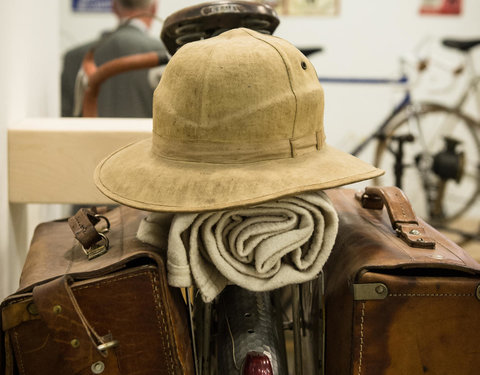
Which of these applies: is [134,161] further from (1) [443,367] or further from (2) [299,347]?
(1) [443,367]

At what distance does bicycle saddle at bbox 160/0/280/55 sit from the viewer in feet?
3.85

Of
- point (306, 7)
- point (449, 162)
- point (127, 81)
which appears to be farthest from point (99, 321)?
point (306, 7)

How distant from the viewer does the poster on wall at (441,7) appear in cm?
328

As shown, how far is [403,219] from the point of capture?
101cm

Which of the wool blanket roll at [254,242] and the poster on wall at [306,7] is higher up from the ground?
the poster on wall at [306,7]

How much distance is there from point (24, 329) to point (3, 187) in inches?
22.5

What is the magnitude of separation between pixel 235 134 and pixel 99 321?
0.34m

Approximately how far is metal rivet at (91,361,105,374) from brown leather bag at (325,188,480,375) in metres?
0.36

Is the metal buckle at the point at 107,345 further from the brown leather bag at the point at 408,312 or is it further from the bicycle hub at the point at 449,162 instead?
the bicycle hub at the point at 449,162

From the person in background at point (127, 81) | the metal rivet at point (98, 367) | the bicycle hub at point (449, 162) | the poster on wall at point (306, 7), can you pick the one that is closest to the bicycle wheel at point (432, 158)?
the bicycle hub at point (449, 162)

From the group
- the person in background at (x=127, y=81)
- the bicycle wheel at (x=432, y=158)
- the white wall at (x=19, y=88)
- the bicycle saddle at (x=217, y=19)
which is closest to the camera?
the bicycle saddle at (x=217, y=19)

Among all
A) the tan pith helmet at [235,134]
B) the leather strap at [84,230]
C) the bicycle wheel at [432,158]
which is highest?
the tan pith helmet at [235,134]

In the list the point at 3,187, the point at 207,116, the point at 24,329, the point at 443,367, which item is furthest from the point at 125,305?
the point at 3,187

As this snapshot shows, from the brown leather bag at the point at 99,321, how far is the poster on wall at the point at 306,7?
2515 mm
